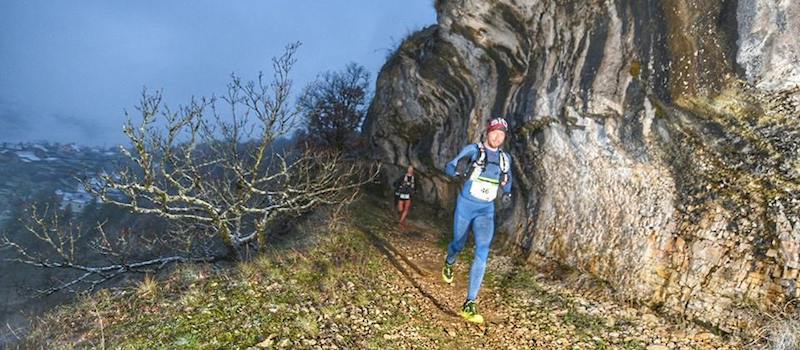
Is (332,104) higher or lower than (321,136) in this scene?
higher

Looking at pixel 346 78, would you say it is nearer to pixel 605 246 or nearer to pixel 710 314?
pixel 605 246

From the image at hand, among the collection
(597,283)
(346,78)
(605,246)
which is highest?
(346,78)

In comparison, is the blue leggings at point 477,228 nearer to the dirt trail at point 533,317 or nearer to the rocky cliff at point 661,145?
the dirt trail at point 533,317

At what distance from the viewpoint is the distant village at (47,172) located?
55500 mm

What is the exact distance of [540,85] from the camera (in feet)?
32.2

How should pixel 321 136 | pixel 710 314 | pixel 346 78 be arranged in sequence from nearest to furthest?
pixel 710 314 < pixel 321 136 < pixel 346 78

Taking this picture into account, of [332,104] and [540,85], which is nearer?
[540,85]

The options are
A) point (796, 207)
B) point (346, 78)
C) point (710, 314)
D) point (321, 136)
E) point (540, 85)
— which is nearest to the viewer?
point (796, 207)

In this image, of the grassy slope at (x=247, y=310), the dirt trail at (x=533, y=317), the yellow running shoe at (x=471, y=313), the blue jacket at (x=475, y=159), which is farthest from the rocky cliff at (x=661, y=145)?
the grassy slope at (x=247, y=310)

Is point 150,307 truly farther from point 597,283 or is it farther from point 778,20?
point 778,20

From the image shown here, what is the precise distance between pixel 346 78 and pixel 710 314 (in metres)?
23.1

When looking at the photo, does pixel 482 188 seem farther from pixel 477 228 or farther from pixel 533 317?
pixel 533 317

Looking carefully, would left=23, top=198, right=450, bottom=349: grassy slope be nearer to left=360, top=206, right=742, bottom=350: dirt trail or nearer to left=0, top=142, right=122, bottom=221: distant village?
left=360, top=206, right=742, bottom=350: dirt trail

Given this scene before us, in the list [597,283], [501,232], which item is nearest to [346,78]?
[501,232]
